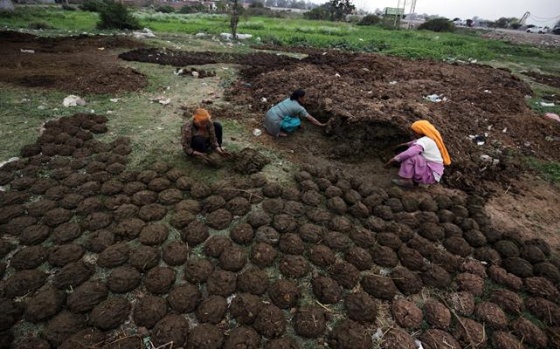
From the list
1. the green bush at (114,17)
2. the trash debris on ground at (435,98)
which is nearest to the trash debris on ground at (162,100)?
the trash debris on ground at (435,98)

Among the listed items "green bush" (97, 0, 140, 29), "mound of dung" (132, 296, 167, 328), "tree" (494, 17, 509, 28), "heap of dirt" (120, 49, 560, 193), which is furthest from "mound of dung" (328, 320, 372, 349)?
"tree" (494, 17, 509, 28)

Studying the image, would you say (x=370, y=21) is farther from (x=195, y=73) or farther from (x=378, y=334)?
(x=378, y=334)

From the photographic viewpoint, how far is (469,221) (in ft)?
12.2

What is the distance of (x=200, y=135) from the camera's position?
454 centimetres

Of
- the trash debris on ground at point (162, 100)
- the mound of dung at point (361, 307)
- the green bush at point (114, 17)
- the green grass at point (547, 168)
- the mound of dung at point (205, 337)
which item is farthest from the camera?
the green bush at point (114, 17)

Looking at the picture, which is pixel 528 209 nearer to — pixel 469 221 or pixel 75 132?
pixel 469 221

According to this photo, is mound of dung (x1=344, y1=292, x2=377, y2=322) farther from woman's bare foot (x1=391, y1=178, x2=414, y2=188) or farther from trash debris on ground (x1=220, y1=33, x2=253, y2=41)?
trash debris on ground (x1=220, y1=33, x2=253, y2=41)

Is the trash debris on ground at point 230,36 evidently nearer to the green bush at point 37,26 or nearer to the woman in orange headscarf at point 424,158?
the green bush at point 37,26

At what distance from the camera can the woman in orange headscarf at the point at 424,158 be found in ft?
13.6

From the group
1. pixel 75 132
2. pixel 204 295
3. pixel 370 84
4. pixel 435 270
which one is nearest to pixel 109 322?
pixel 204 295

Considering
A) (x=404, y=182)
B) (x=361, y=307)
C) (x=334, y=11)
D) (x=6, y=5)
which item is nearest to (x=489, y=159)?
(x=404, y=182)

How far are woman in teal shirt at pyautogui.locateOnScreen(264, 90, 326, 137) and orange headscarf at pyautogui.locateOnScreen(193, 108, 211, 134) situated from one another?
4.33ft

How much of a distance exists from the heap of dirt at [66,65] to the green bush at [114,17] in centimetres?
504

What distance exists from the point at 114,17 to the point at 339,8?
90.8 ft
